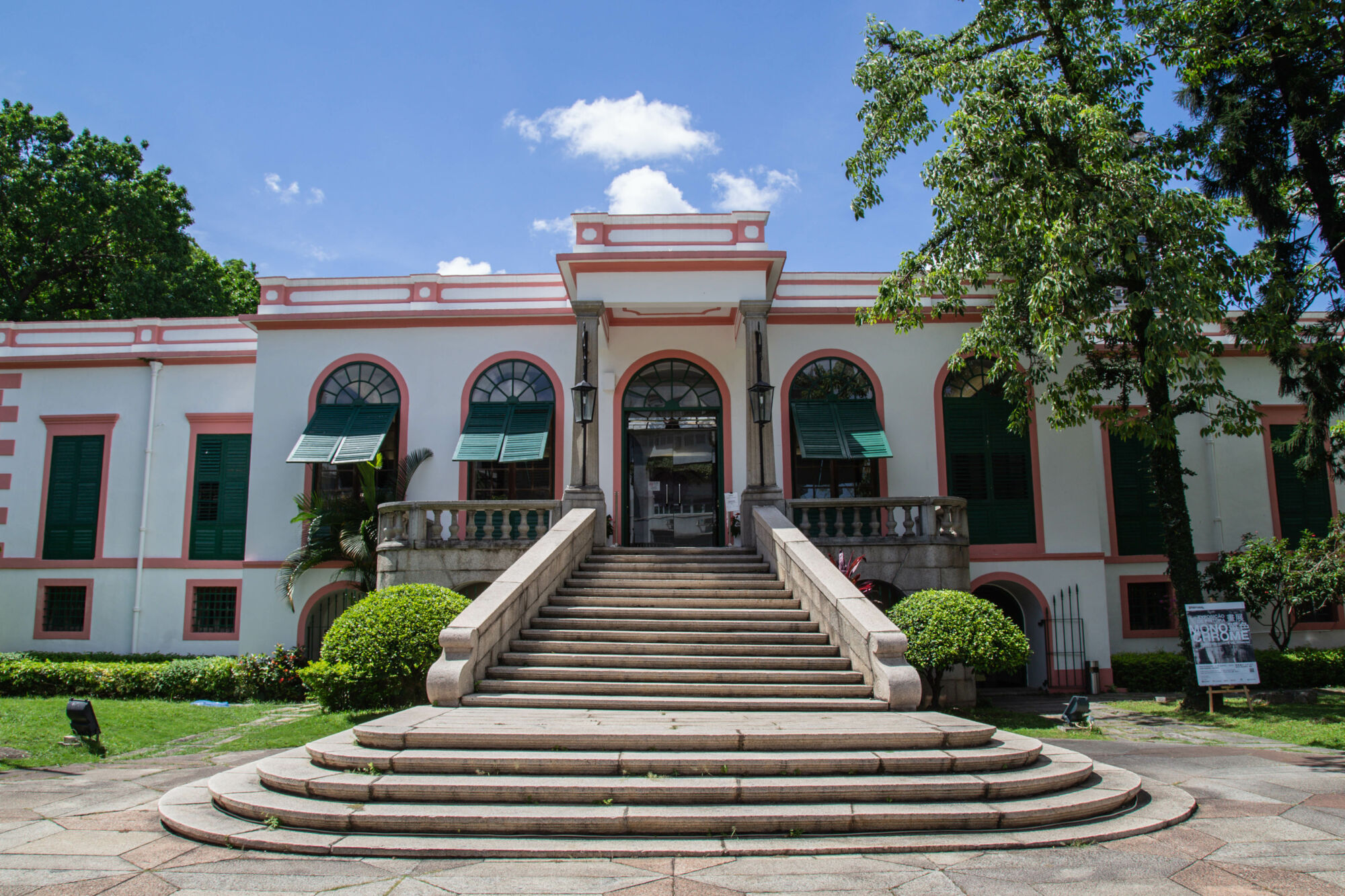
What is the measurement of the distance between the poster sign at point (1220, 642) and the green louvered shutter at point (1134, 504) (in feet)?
14.1

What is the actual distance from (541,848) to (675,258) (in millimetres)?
10694

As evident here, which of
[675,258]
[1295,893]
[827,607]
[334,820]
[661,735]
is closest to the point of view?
[1295,893]

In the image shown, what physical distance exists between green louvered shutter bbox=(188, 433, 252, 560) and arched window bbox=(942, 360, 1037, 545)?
44.5ft

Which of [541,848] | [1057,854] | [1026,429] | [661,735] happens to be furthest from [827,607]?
[1026,429]

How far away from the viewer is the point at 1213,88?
41.1 feet

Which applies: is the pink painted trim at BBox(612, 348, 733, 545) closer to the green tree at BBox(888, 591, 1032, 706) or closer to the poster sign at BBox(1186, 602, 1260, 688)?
the green tree at BBox(888, 591, 1032, 706)

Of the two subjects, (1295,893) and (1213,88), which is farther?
(1213,88)

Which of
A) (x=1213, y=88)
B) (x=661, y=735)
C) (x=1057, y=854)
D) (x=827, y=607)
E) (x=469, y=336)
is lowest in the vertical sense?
(x=1057, y=854)

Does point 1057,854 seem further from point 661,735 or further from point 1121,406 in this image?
point 1121,406

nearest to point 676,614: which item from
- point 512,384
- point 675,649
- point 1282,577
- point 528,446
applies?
point 675,649

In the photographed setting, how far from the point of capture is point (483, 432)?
52.4 feet

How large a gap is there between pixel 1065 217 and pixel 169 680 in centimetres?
1494

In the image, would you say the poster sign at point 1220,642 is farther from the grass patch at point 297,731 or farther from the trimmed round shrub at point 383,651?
the grass patch at point 297,731

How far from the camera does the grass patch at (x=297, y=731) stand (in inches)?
371
